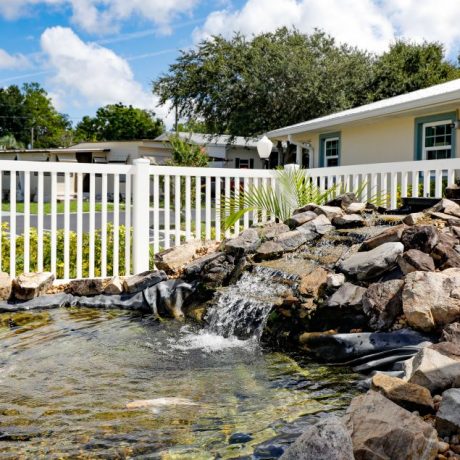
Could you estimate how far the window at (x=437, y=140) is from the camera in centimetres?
1063

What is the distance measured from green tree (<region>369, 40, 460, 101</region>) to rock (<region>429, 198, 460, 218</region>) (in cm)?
1743

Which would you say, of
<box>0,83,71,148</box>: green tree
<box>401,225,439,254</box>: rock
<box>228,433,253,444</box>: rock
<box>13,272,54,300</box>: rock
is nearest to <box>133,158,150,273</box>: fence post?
<box>13,272,54,300</box>: rock

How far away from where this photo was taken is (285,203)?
7488 mm

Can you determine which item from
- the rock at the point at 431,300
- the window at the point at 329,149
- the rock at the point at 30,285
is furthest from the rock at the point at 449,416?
the window at the point at 329,149

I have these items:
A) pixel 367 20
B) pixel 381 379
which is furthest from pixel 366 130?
pixel 367 20

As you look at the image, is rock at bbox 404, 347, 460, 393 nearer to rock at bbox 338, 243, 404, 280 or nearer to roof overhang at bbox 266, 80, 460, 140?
rock at bbox 338, 243, 404, 280

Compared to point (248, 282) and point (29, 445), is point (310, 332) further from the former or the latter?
point (29, 445)

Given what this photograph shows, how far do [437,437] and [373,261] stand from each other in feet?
7.53

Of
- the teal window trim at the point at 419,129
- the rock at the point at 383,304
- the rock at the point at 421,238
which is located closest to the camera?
the rock at the point at 383,304

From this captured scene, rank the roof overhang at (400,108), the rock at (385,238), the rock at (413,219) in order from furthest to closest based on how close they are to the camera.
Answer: the roof overhang at (400,108) → the rock at (413,219) → the rock at (385,238)

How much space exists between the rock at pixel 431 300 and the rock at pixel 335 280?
64 cm

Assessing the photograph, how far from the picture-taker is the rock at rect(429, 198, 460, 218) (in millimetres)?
5562

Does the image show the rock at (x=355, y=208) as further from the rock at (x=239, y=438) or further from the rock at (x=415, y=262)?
the rock at (x=239, y=438)

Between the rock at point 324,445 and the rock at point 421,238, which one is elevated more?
the rock at point 421,238
